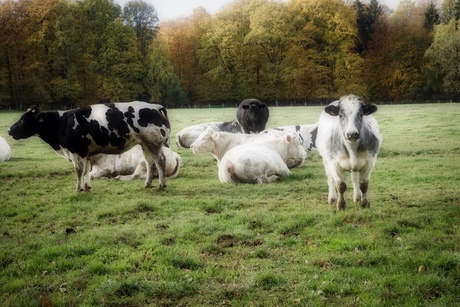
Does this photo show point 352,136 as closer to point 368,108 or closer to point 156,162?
point 368,108

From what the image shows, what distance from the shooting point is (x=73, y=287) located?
5023mm

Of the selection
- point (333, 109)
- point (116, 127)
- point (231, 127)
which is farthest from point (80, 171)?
point (231, 127)

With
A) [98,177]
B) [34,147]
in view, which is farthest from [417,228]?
[34,147]

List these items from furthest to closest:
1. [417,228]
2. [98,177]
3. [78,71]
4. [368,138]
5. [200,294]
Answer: [78,71], [98,177], [368,138], [417,228], [200,294]

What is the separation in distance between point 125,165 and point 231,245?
646 centimetres

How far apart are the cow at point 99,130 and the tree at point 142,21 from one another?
1974 inches

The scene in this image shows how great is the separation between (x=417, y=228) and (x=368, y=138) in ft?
5.68

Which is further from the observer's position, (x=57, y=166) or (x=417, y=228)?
(x=57, y=166)

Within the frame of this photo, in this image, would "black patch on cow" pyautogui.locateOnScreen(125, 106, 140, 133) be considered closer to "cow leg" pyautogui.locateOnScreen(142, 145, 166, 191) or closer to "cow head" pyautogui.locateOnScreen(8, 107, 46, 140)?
"cow leg" pyautogui.locateOnScreen(142, 145, 166, 191)

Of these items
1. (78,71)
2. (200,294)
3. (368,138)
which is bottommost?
(200,294)

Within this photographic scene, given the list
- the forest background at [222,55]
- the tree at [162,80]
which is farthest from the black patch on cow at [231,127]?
the tree at [162,80]

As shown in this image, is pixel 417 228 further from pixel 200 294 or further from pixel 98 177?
pixel 98 177

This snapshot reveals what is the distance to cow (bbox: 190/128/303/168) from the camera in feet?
42.1

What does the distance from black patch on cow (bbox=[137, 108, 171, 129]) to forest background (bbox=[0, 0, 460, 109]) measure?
1703 inches
